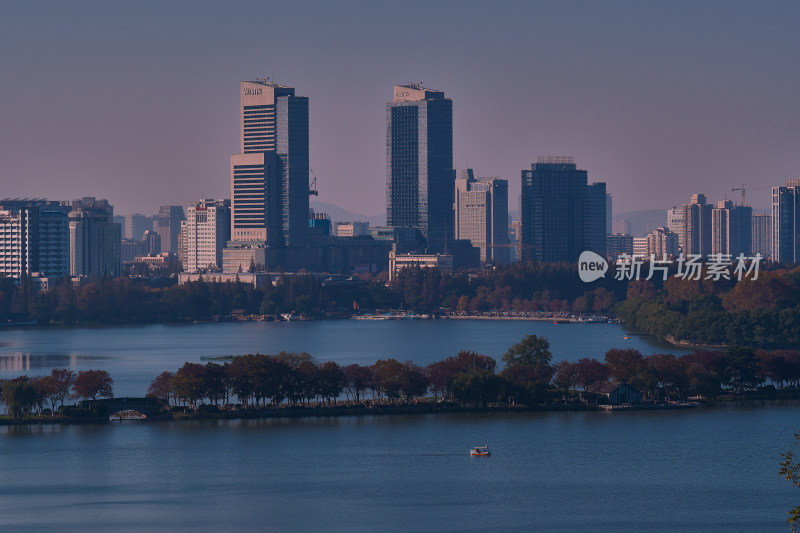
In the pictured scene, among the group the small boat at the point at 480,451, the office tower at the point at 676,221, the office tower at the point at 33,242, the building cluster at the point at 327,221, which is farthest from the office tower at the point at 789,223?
the small boat at the point at 480,451

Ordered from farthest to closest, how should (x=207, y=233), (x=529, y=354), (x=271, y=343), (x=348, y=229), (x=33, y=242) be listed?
1. (x=348, y=229)
2. (x=207, y=233)
3. (x=33, y=242)
4. (x=271, y=343)
5. (x=529, y=354)

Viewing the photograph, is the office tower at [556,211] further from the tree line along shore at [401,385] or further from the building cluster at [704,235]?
the tree line along shore at [401,385]

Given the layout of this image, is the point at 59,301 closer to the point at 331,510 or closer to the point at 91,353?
the point at 91,353

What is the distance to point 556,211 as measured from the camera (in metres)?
104

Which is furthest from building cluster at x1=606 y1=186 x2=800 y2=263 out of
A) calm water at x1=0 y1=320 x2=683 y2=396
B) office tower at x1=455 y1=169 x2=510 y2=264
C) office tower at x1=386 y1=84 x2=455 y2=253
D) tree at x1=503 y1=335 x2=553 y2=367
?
tree at x1=503 y1=335 x2=553 y2=367

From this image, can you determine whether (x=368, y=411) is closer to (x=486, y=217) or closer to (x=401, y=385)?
(x=401, y=385)

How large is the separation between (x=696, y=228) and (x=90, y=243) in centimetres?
6476

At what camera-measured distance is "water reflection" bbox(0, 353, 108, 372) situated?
130ft

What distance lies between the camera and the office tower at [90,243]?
86.6 meters

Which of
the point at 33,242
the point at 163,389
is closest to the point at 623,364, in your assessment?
the point at 163,389

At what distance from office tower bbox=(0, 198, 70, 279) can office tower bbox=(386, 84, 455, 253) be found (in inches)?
1362

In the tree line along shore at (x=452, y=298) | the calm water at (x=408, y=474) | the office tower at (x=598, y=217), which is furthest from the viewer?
the office tower at (x=598, y=217)

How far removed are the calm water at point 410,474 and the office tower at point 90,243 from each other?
59.6m

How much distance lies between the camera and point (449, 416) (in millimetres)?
29594
